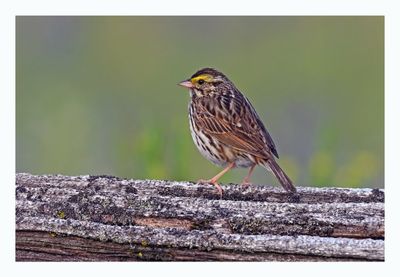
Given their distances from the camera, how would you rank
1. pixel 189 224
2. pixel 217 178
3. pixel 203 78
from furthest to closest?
pixel 203 78, pixel 217 178, pixel 189 224

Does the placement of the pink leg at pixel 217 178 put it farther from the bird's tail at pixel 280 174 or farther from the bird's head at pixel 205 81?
the bird's head at pixel 205 81

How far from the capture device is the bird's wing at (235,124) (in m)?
5.53

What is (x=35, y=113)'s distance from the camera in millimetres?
6520

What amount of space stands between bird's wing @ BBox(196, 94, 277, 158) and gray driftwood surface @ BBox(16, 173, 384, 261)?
132 cm

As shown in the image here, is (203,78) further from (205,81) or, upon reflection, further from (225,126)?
(225,126)

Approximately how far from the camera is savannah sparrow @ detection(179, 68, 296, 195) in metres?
5.52

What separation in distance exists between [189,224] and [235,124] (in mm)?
1959

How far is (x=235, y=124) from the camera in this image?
577cm

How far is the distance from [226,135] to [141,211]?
5.89ft

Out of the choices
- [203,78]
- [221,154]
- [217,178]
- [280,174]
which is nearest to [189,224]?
[217,178]

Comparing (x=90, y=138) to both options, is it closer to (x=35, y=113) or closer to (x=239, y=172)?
(x=35, y=113)

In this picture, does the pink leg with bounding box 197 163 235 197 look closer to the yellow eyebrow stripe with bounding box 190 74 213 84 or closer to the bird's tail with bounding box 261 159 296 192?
the bird's tail with bounding box 261 159 296 192

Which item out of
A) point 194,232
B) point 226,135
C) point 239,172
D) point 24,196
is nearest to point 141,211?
point 194,232

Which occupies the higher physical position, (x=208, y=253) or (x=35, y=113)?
(x=35, y=113)
